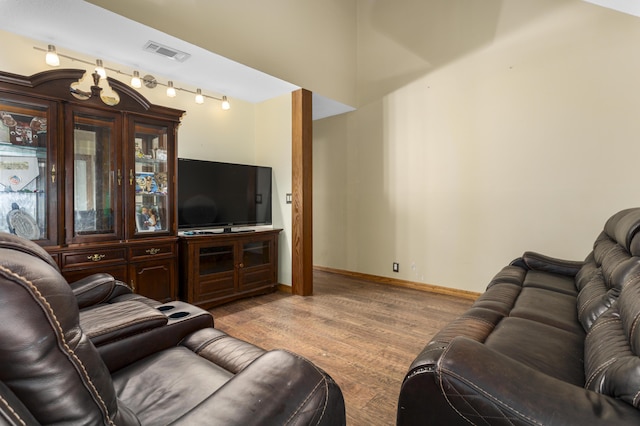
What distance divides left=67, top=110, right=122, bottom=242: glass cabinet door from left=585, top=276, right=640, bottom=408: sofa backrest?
125 inches

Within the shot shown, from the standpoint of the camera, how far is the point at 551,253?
10.7ft

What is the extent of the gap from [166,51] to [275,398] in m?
3.12

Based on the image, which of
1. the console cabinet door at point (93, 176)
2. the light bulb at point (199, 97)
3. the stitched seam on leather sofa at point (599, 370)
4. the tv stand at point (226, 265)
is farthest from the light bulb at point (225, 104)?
the stitched seam on leather sofa at point (599, 370)

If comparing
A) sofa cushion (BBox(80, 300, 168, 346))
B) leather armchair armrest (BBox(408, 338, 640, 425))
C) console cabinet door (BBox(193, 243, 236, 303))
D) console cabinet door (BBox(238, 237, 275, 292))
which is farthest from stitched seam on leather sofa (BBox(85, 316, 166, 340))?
console cabinet door (BBox(238, 237, 275, 292))

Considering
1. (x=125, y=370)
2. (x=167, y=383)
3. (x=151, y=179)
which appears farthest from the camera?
(x=151, y=179)

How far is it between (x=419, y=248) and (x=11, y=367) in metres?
4.05

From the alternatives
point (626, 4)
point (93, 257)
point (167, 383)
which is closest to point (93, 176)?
point (93, 257)

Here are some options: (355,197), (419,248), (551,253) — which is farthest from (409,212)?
(551,253)

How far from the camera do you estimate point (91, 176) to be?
2.70 meters

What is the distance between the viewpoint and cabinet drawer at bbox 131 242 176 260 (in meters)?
2.84

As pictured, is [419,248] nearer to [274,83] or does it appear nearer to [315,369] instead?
[274,83]

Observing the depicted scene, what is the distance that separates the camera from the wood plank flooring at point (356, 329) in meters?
1.91

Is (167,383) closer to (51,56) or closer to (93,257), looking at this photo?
(93,257)

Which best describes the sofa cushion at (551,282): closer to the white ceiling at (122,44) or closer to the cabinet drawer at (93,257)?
the white ceiling at (122,44)
